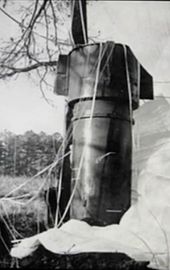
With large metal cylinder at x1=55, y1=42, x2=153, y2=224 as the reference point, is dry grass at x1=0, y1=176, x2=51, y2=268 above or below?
below

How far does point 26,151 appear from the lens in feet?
4.78

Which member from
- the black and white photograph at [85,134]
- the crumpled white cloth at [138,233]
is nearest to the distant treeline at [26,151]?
the black and white photograph at [85,134]

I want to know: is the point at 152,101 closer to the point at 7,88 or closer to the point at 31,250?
the point at 7,88

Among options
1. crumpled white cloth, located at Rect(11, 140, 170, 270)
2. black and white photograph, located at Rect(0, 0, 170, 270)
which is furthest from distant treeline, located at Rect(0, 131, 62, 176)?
Answer: crumpled white cloth, located at Rect(11, 140, 170, 270)

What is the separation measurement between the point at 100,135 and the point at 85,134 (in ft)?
0.18

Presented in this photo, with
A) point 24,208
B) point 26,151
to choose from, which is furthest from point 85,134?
point 24,208

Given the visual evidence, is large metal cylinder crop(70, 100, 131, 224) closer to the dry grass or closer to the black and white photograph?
the black and white photograph

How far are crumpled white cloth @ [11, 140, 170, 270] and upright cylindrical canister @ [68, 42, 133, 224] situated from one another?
5 centimetres

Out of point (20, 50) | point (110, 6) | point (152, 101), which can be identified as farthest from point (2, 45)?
point (152, 101)

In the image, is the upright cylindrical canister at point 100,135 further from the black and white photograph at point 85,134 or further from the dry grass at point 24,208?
the dry grass at point 24,208

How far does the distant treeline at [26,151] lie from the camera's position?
4.73 ft

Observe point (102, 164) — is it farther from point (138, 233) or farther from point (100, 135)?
point (138, 233)

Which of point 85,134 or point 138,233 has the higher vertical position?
point 85,134

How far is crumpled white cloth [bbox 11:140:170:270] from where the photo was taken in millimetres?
1323
